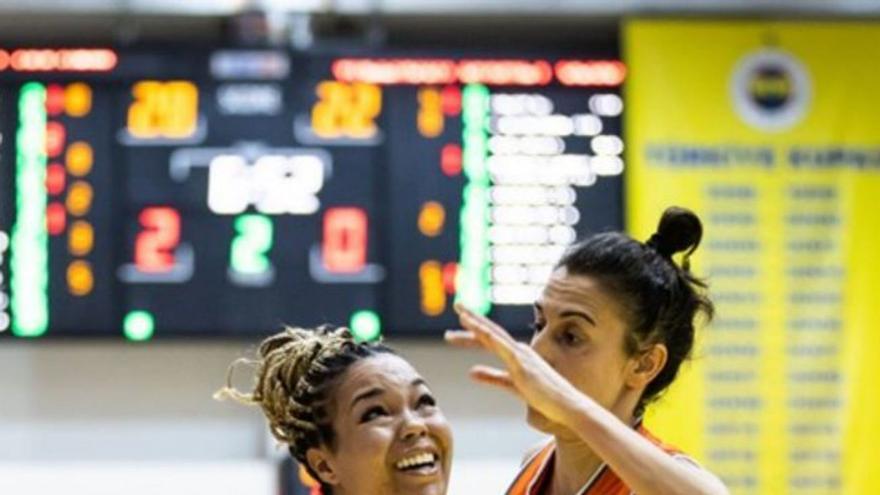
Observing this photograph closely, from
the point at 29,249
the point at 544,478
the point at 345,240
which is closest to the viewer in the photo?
the point at 544,478

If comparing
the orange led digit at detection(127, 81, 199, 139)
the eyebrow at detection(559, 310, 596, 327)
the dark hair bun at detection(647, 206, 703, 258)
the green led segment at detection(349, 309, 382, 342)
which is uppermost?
the orange led digit at detection(127, 81, 199, 139)

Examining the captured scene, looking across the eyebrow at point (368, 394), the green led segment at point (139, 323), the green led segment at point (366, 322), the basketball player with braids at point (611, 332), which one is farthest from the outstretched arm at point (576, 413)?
the green led segment at point (139, 323)

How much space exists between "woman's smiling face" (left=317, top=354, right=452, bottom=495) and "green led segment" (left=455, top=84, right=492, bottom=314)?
150 inches

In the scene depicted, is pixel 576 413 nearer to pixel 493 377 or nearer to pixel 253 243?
pixel 493 377

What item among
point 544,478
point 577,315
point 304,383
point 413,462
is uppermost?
point 577,315

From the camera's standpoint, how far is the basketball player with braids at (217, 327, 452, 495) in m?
3.30

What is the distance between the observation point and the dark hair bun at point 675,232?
375 centimetres

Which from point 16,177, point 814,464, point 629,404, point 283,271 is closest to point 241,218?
point 283,271

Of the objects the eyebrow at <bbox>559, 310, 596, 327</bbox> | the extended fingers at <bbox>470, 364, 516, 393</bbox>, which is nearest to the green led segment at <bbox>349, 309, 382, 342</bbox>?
the eyebrow at <bbox>559, 310, 596, 327</bbox>

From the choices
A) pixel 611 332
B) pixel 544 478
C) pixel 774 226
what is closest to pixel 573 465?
pixel 544 478

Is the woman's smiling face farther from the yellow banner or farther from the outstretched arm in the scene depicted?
the yellow banner

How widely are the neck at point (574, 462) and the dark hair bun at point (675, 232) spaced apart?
346 mm

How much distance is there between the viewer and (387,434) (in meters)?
3.33

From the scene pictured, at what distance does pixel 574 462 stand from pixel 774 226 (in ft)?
13.7
